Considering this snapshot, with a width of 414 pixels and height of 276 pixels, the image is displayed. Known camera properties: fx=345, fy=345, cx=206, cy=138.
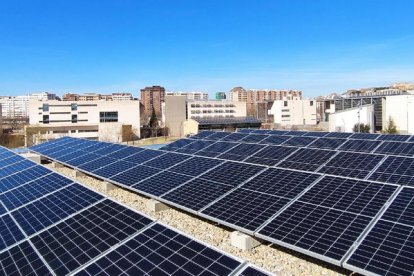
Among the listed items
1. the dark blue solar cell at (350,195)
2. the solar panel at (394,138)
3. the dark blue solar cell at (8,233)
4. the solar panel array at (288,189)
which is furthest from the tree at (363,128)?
the dark blue solar cell at (8,233)

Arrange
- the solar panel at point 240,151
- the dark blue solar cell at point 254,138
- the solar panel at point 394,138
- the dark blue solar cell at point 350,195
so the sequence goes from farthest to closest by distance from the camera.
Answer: the dark blue solar cell at point 254,138, the solar panel at point 394,138, the solar panel at point 240,151, the dark blue solar cell at point 350,195

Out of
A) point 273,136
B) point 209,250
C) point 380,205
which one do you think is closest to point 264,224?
point 380,205

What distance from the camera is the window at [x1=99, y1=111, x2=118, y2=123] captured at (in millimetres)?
82625

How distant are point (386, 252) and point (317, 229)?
6.49 feet

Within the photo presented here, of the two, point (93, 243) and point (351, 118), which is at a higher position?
point (351, 118)

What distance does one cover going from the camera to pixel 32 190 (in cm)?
1323

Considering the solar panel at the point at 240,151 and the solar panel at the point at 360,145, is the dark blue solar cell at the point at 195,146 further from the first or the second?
the solar panel at the point at 360,145

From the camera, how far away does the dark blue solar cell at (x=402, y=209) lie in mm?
9809

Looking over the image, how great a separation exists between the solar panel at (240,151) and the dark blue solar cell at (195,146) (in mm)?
3101

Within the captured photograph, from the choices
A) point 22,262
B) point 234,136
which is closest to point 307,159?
point 234,136

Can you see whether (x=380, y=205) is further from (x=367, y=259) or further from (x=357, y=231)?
(x=367, y=259)

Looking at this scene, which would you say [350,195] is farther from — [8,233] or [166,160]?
[166,160]

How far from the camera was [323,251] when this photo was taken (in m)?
8.91

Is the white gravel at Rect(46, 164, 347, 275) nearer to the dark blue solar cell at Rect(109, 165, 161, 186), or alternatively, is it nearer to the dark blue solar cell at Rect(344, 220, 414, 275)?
the dark blue solar cell at Rect(344, 220, 414, 275)
